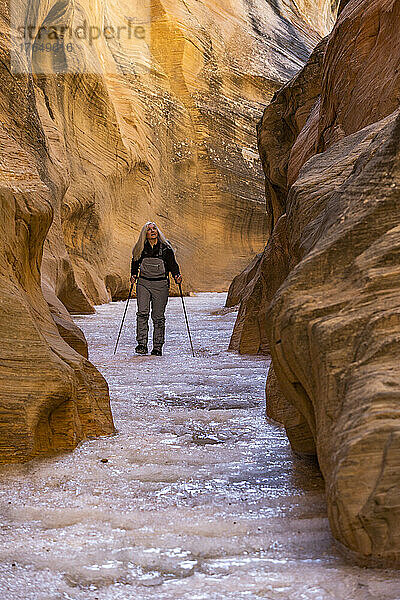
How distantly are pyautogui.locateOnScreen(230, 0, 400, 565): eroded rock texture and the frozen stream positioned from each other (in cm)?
18

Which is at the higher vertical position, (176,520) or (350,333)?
(350,333)

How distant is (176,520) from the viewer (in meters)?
2.15

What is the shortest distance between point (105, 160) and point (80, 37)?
315cm

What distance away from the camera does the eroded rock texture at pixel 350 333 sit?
65.7 inches

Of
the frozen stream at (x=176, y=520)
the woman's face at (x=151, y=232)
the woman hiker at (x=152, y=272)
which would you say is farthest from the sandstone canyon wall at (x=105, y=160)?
the woman's face at (x=151, y=232)

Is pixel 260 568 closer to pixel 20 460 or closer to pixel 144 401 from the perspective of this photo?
pixel 20 460

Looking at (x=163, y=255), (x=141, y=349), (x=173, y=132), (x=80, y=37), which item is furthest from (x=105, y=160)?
(x=141, y=349)

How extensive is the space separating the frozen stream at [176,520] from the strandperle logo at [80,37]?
3.85 m

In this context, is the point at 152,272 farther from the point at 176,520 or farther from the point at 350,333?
the point at 350,333

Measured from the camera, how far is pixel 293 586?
162cm

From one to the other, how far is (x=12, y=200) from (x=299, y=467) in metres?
1.99

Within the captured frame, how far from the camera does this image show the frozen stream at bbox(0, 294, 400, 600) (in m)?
1.64

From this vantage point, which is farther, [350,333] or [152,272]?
[152,272]

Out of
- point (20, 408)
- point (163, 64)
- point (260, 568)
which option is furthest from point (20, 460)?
point (163, 64)
